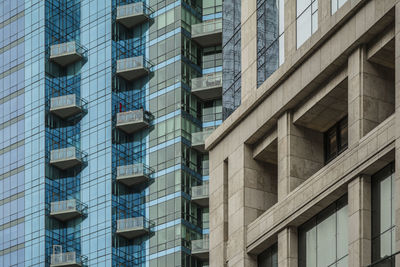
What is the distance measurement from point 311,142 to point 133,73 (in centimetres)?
6849

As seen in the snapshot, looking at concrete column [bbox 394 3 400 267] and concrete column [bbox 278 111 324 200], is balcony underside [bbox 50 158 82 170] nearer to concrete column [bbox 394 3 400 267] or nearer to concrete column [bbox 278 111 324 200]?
concrete column [bbox 278 111 324 200]

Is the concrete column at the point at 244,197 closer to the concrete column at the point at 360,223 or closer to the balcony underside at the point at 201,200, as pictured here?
the concrete column at the point at 360,223

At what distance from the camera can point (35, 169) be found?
119 meters

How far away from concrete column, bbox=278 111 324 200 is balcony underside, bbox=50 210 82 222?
66.0m

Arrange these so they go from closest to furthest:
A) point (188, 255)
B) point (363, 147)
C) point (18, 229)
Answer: point (363, 147) < point (188, 255) < point (18, 229)

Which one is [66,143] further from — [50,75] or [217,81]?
[217,81]

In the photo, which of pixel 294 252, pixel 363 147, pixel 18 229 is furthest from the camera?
pixel 18 229

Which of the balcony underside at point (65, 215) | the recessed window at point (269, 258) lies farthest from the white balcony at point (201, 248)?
the recessed window at point (269, 258)

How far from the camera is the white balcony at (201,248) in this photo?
10956cm

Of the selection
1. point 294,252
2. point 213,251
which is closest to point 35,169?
point 213,251

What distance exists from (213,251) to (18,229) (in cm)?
6434

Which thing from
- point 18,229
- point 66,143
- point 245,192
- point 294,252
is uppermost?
point 66,143

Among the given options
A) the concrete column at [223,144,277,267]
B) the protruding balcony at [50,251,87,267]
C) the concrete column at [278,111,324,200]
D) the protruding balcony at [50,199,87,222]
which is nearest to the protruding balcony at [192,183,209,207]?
the protruding balcony at [50,199,87,222]

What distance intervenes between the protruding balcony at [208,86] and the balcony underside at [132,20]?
8.94 m
